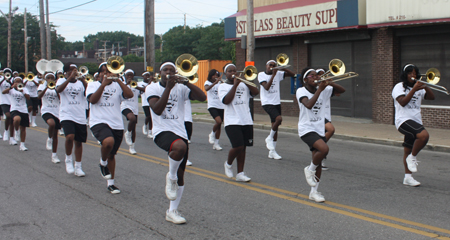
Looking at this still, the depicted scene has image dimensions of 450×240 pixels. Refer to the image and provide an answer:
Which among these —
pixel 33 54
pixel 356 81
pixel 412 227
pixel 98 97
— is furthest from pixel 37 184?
pixel 33 54

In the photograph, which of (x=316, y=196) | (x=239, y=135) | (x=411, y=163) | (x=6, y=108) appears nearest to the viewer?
(x=316, y=196)

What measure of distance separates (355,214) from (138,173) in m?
4.22

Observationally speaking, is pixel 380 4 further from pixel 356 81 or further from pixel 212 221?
pixel 212 221

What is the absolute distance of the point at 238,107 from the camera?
7.51 meters

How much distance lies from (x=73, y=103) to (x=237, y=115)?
10.1ft

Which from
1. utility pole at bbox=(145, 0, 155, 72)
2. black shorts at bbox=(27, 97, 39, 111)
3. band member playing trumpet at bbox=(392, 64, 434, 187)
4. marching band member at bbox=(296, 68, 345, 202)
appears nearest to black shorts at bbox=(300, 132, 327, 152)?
marching band member at bbox=(296, 68, 345, 202)

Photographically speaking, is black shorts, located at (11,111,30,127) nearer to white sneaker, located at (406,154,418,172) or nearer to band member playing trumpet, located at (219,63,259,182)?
band member playing trumpet, located at (219,63,259,182)

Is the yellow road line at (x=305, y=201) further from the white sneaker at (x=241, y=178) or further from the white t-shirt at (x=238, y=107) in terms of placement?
the white t-shirt at (x=238, y=107)

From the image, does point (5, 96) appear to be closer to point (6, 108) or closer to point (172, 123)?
point (6, 108)

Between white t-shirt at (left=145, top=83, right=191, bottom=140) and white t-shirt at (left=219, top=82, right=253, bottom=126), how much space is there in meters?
1.92

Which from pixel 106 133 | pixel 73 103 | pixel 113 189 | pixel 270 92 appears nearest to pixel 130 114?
pixel 73 103

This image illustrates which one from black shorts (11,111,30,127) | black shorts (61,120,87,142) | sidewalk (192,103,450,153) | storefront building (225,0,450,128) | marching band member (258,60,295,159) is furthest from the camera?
storefront building (225,0,450,128)

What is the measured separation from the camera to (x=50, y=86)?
9.74m

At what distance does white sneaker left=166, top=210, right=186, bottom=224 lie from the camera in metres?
5.41
